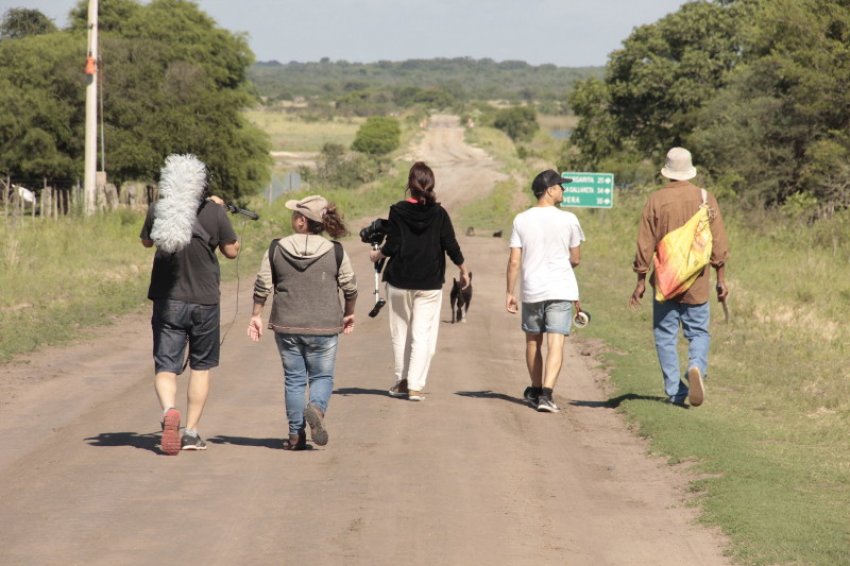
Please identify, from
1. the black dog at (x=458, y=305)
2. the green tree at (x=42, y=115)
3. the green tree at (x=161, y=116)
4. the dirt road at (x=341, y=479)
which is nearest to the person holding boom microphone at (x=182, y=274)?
the dirt road at (x=341, y=479)

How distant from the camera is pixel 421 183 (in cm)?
1059

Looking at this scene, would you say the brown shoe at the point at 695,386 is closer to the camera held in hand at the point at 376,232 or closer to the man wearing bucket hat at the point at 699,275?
the man wearing bucket hat at the point at 699,275

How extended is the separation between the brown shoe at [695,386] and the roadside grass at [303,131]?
88.2 meters

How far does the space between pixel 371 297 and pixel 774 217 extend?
15220 mm

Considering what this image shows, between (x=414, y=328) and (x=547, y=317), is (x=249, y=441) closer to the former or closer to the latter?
(x=414, y=328)

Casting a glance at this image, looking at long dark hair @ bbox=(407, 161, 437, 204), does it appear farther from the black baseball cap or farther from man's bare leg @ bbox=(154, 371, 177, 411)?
man's bare leg @ bbox=(154, 371, 177, 411)

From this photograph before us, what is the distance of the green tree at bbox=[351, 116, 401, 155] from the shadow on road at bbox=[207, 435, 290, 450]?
77545 mm

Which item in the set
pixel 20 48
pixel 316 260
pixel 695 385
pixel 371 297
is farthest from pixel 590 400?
pixel 20 48

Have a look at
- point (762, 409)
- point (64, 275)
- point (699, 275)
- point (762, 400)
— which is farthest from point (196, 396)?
point (64, 275)

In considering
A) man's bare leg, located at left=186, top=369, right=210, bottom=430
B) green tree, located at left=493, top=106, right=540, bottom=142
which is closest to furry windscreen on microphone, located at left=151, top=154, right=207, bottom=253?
man's bare leg, located at left=186, top=369, right=210, bottom=430

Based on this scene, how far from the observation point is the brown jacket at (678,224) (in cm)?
1062

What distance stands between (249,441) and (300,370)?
78cm

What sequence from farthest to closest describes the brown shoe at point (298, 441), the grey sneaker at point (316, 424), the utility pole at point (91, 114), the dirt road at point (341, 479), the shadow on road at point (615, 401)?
1. the utility pole at point (91, 114)
2. the shadow on road at point (615, 401)
3. the brown shoe at point (298, 441)
4. the grey sneaker at point (316, 424)
5. the dirt road at point (341, 479)

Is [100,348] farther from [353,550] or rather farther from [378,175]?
[378,175]
